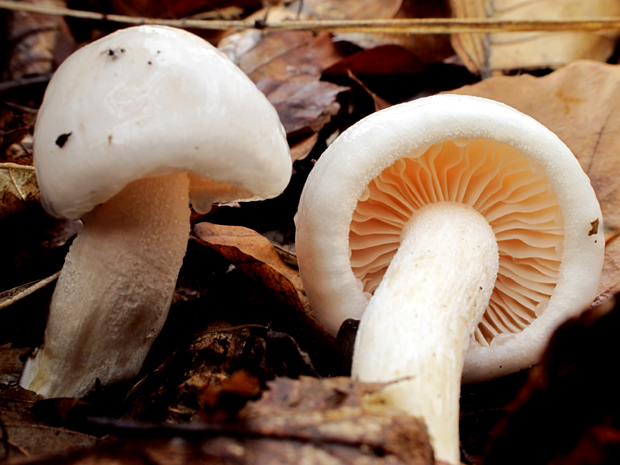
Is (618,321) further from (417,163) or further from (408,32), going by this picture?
(408,32)

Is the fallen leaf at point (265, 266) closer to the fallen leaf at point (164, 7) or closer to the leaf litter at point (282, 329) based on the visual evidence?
the leaf litter at point (282, 329)

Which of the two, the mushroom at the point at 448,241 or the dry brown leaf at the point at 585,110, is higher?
the dry brown leaf at the point at 585,110

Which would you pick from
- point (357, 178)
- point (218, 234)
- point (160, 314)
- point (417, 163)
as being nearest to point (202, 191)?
point (218, 234)

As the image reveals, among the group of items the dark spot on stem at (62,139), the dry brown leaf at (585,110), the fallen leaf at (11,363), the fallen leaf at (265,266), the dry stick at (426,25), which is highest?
the dry stick at (426,25)

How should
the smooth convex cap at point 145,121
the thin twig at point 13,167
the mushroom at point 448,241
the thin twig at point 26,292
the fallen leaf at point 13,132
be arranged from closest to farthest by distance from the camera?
the smooth convex cap at point 145,121, the mushroom at point 448,241, the thin twig at point 26,292, the thin twig at point 13,167, the fallen leaf at point 13,132

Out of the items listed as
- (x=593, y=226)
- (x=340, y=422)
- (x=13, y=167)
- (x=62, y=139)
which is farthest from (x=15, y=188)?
(x=593, y=226)

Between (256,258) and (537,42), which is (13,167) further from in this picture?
(537,42)

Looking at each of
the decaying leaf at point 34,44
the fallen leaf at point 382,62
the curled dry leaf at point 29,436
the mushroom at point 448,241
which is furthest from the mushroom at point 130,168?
the decaying leaf at point 34,44

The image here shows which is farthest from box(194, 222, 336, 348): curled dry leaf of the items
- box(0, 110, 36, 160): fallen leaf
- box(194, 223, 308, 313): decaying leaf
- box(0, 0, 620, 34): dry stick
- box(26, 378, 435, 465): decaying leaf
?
box(0, 0, 620, 34): dry stick
